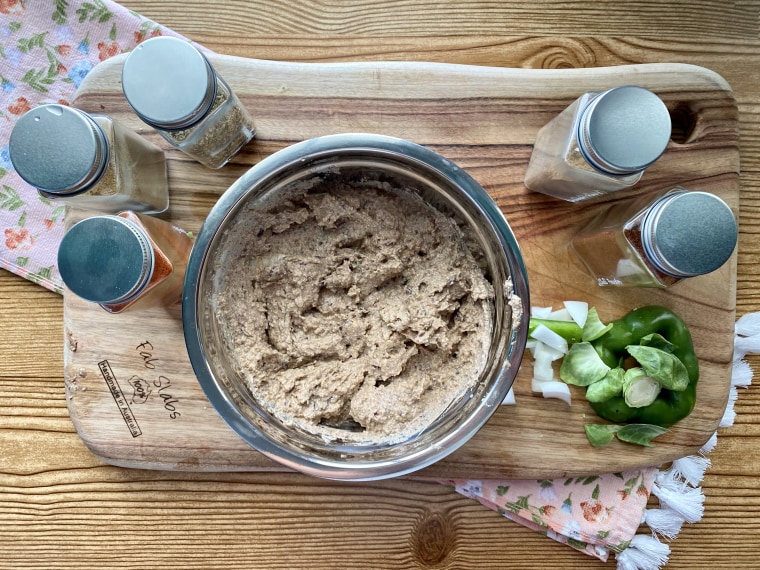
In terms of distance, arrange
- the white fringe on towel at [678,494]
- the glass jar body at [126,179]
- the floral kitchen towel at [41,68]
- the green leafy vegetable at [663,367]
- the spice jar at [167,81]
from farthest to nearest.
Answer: the white fringe on towel at [678,494] < the floral kitchen towel at [41,68] < the green leafy vegetable at [663,367] < the glass jar body at [126,179] < the spice jar at [167,81]

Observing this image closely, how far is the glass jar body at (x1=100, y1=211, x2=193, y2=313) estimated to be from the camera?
4.03ft

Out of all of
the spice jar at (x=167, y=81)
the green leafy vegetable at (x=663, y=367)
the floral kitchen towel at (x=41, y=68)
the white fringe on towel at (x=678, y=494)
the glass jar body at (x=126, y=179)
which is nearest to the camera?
the spice jar at (x=167, y=81)

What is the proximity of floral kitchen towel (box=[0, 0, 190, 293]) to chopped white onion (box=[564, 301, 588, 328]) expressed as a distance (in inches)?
50.8

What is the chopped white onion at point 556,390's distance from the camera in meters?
1.42

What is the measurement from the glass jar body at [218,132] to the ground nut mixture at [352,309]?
0.18m

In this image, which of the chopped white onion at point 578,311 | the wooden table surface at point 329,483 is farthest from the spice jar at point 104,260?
the chopped white onion at point 578,311

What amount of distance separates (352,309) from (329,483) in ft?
1.95

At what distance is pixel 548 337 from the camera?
1395 millimetres

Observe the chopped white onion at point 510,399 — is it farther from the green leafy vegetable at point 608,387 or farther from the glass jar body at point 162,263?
the glass jar body at point 162,263

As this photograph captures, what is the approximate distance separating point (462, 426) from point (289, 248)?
0.59 metres

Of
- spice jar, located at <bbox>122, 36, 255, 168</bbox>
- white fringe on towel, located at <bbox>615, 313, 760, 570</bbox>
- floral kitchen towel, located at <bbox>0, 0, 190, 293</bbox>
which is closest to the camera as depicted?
spice jar, located at <bbox>122, 36, 255, 168</bbox>

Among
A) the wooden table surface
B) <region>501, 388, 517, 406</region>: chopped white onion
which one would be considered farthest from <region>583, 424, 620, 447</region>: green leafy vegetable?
the wooden table surface

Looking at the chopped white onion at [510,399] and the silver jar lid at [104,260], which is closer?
the silver jar lid at [104,260]

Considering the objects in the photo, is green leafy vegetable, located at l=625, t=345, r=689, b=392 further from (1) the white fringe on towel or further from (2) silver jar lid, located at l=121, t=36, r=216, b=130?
(2) silver jar lid, located at l=121, t=36, r=216, b=130
